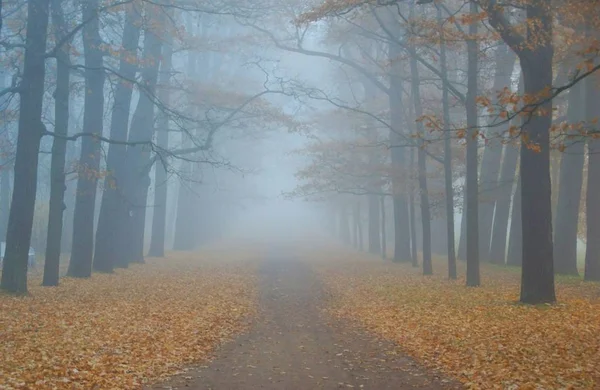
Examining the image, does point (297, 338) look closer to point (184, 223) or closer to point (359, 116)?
point (359, 116)

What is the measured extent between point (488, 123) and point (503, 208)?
14.5 ft

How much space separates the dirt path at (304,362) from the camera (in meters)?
8.81

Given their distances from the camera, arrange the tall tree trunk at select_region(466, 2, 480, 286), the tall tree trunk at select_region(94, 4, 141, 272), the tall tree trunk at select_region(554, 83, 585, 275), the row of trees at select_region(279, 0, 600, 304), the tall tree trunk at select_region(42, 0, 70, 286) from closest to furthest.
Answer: the row of trees at select_region(279, 0, 600, 304)
the tall tree trunk at select_region(42, 0, 70, 286)
the tall tree trunk at select_region(466, 2, 480, 286)
the tall tree trunk at select_region(554, 83, 585, 275)
the tall tree trunk at select_region(94, 4, 141, 272)

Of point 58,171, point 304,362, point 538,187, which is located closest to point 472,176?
point 538,187

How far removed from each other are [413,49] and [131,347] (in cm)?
1479

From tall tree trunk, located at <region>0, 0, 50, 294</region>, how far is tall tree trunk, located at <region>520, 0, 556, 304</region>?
1089cm

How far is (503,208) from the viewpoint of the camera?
95.7 feet

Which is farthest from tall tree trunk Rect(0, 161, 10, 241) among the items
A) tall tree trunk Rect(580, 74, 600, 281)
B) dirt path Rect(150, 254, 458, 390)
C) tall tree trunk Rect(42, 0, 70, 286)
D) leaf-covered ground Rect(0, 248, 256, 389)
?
tall tree trunk Rect(580, 74, 600, 281)

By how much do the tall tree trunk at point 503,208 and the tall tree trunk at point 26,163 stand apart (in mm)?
19018

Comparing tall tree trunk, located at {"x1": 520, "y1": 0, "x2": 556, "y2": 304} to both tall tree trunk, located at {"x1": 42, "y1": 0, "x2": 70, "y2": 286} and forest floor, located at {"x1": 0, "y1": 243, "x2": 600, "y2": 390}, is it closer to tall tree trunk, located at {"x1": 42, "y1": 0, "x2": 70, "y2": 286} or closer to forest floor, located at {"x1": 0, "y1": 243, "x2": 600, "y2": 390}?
forest floor, located at {"x1": 0, "y1": 243, "x2": 600, "y2": 390}

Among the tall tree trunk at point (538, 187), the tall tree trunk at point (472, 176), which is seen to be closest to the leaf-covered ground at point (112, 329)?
the tall tree trunk at point (538, 187)

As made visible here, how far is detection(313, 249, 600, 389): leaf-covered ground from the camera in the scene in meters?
8.77

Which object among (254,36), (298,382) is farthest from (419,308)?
(254,36)

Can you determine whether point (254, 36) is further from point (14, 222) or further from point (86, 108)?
point (14, 222)
